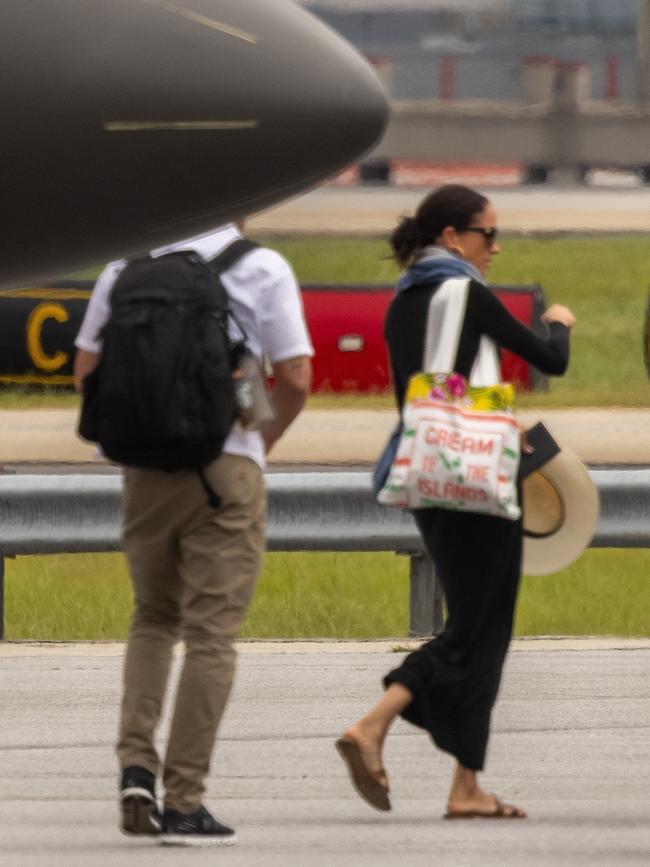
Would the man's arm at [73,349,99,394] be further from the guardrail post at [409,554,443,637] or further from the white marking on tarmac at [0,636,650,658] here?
the guardrail post at [409,554,443,637]

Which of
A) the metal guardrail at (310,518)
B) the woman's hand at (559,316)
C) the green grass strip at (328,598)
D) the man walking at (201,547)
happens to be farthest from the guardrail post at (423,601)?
the man walking at (201,547)

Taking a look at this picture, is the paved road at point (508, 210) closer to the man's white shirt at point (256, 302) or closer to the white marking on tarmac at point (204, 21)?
the man's white shirt at point (256, 302)

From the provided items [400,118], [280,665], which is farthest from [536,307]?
[400,118]

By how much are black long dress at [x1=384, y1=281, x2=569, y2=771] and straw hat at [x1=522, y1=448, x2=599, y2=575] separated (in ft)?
2.27

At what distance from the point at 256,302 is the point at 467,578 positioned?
36.1 inches

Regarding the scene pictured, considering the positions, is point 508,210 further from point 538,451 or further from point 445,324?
point 445,324

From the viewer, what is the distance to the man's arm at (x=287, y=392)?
16.9 ft

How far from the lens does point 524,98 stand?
218ft

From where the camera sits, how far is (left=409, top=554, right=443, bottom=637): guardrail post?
25.1 ft

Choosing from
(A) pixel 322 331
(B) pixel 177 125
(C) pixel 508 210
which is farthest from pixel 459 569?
(C) pixel 508 210

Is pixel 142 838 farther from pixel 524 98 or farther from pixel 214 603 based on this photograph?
pixel 524 98

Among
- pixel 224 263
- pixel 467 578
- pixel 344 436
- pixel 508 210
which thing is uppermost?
pixel 508 210

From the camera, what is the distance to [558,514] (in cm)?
627

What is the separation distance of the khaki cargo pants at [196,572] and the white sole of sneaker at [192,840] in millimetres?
68
